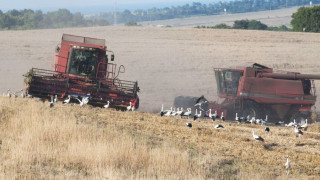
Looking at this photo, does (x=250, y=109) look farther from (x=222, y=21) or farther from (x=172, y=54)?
(x=222, y=21)

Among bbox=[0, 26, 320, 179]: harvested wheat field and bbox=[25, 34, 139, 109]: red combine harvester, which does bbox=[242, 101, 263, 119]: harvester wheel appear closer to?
bbox=[0, 26, 320, 179]: harvested wheat field

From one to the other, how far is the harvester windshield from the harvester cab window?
7349mm


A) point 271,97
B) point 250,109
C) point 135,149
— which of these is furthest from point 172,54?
point 135,149

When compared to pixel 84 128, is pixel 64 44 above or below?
above

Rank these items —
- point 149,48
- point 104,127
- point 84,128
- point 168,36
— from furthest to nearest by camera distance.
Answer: point 168,36
point 149,48
point 104,127
point 84,128

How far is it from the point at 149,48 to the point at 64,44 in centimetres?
2837

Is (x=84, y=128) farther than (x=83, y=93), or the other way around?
(x=83, y=93)

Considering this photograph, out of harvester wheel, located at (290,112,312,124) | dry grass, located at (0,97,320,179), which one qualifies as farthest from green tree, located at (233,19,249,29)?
dry grass, located at (0,97,320,179)

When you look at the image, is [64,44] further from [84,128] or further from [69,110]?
[84,128]

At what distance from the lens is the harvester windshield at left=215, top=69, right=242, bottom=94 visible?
113 ft

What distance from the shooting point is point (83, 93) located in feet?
93.7

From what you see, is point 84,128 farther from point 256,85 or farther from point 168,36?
point 168,36

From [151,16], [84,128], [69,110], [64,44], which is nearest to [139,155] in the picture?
[84,128]

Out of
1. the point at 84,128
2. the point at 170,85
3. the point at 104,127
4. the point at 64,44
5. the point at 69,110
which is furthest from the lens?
the point at 170,85
